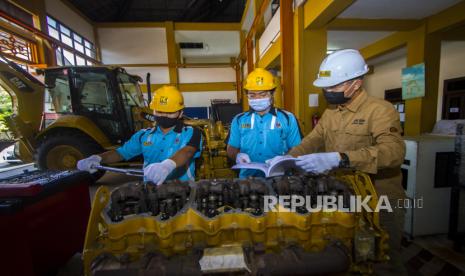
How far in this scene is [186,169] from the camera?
2.08 meters

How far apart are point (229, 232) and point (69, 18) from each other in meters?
12.2

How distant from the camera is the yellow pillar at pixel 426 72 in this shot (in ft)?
14.7

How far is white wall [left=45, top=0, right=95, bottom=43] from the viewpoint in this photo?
8219 mm

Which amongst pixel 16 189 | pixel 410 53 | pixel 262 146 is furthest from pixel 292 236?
pixel 410 53

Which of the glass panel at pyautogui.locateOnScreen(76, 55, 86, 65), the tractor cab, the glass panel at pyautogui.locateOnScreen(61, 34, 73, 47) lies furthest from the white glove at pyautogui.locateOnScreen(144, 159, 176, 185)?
the glass panel at pyautogui.locateOnScreen(76, 55, 86, 65)

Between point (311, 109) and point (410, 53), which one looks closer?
point (311, 109)

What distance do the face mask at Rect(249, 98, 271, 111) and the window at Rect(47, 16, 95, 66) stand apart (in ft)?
31.3

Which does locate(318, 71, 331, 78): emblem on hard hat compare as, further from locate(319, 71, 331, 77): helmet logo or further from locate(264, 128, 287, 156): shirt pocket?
locate(264, 128, 287, 156): shirt pocket

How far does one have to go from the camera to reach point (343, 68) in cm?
150

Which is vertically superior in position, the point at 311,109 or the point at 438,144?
the point at 311,109

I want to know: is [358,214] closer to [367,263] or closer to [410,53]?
[367,263]

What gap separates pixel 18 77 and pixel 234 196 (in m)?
5.43

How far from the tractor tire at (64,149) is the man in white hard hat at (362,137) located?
15.7 feet

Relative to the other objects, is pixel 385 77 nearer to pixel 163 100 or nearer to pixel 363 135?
pixel 363 135
